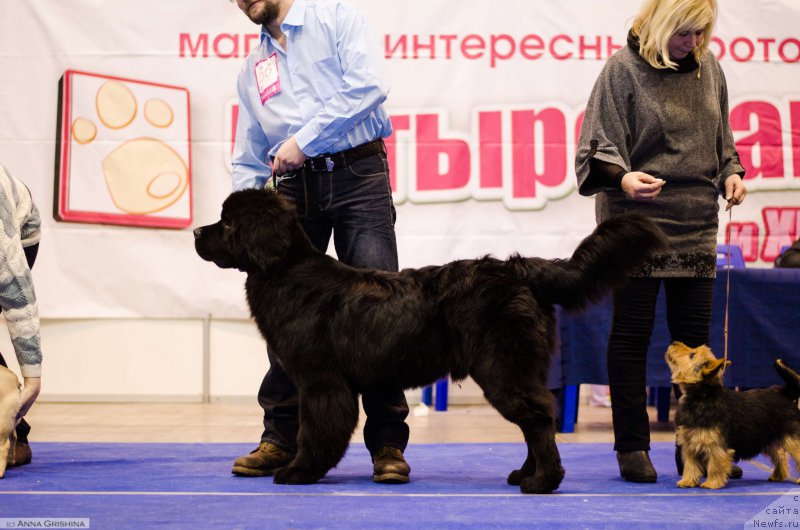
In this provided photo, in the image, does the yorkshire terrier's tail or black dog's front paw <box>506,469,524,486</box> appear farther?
the yorkshire terrier's tail

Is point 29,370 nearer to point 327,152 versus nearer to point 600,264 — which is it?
point 327,152

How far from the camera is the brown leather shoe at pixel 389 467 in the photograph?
9.78ft

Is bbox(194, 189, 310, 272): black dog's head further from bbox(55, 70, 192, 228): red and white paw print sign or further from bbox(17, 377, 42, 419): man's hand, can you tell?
bbox(55, 70, 192, 228): red and white paw print sign

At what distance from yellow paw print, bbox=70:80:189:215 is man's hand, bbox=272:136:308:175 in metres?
3.02

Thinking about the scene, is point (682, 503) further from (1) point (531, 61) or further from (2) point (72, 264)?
(2) point (72, 264)

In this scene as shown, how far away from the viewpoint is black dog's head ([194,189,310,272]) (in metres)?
2.91

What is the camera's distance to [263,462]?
10.4 ft

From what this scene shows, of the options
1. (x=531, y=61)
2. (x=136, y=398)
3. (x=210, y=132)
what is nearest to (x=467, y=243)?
(x=531, y=61)

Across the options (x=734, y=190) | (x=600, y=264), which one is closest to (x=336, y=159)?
(x=600, y=264)

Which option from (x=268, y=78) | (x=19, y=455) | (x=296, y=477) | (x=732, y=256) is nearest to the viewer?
(x=296, y=477)

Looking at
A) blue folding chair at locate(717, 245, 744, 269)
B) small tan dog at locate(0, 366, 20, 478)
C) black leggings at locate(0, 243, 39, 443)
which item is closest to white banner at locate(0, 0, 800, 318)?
blue folding chair at locate(717, 245, 744, 269)

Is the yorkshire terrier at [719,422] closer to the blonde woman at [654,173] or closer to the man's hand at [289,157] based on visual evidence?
the blonde woman at [654,173]

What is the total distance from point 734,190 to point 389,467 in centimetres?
150

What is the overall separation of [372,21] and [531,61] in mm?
1091
